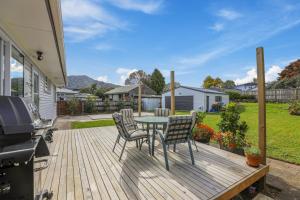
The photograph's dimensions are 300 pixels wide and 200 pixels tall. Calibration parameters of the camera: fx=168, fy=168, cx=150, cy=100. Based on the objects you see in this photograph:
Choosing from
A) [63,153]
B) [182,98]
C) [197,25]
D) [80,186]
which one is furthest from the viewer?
[182,98]

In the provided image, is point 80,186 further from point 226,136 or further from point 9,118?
point 226,136

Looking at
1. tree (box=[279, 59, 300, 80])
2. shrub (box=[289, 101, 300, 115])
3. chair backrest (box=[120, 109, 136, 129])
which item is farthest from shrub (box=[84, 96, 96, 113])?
tree (box=[279, 59, 300, 80])

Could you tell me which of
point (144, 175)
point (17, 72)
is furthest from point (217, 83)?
point (17, 72)

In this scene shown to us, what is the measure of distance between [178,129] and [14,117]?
235cm

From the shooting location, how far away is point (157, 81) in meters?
34.5

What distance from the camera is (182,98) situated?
62.1 feet

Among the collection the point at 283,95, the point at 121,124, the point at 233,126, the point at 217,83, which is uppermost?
the point at 217,83

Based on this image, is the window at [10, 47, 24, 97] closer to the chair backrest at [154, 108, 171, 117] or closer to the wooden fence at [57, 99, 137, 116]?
the chair backrest at [154, 108, 171, 117]

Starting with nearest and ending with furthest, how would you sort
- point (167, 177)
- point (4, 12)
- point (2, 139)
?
point (2, 139) → point (4, 12) → point (167, 177)

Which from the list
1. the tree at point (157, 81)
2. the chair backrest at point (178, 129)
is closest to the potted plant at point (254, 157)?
the chair backrest at point (178, 129)

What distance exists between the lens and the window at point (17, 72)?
3.29 m

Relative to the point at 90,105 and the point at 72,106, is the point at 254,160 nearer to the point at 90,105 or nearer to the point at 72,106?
the point at 72,106

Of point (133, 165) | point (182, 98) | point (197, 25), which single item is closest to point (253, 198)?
point (133, 165)

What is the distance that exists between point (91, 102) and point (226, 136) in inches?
554
